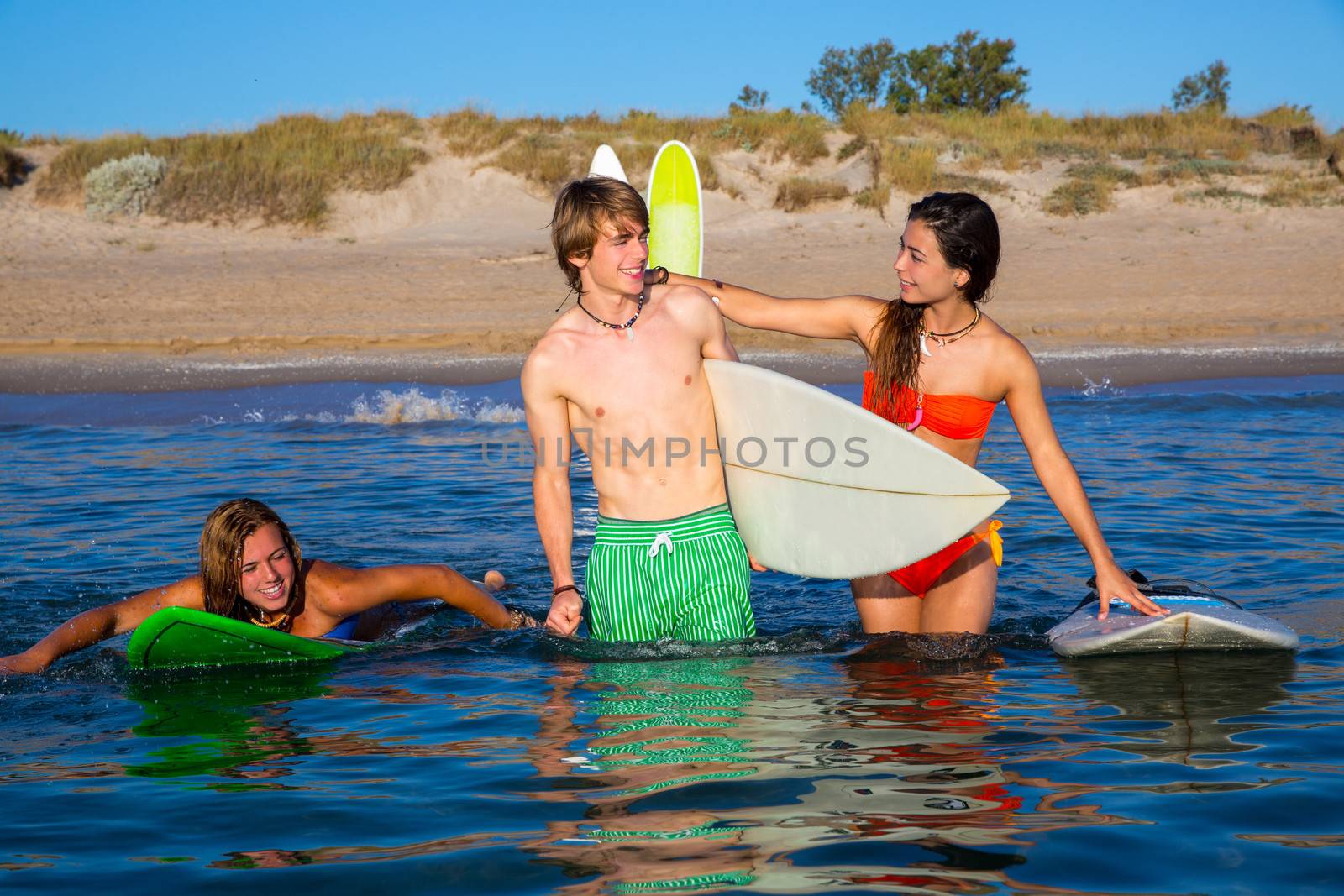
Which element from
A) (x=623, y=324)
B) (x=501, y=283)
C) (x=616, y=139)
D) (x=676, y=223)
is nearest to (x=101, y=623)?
(x=623, y=324)

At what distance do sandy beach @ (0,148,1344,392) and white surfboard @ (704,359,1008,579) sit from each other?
6.39 m

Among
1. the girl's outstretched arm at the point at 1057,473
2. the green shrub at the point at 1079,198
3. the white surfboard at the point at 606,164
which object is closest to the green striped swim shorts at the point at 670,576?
the girl's outstretched arm at the point at 1057,473

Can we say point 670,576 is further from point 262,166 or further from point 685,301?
point 262,166

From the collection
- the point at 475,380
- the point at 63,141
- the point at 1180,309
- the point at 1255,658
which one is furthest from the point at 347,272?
the point at 1255,658

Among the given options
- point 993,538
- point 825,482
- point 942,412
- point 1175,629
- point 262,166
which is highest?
point 262,166

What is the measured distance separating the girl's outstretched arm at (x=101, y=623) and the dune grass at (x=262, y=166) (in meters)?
13.1

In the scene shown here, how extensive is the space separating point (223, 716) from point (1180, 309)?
1108cm

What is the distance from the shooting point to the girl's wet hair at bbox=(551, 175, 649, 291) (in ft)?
12.3

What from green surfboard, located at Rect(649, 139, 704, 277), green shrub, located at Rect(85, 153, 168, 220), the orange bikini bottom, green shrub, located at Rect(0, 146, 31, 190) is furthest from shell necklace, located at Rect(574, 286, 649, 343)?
green shrub, located at Rect(0, 146, 31, 190)

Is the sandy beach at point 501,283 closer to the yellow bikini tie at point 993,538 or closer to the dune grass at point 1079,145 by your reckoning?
the dune grass at point 1079,145

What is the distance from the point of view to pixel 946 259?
3.98m

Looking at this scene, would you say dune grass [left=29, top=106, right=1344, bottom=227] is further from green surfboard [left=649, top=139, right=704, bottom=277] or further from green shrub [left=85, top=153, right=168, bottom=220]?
green surfboard [left=649, top=139, right=704, bottom=277]

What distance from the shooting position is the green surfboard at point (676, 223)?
553cm

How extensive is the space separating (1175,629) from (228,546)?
10.4ft
